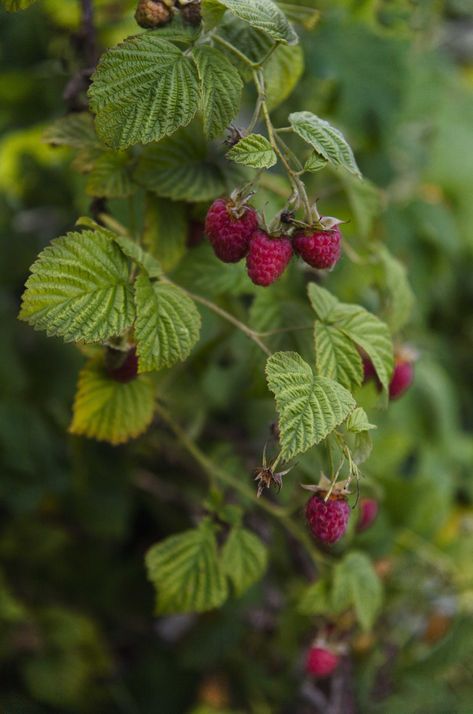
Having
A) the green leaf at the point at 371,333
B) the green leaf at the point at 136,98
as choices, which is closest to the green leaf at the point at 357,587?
the green leaf at the point at 371,333

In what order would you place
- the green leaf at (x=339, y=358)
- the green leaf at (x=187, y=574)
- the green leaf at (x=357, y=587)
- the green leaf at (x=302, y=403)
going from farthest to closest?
the green leaf at (x=357, y=587), the green leaf at (x=187, y=574), the green leaf at (x=339, y=358), the green leaf at (x=302, y=403)

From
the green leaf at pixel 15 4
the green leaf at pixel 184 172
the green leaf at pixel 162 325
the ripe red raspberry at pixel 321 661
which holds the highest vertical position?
the green leaf at pixel 15 4


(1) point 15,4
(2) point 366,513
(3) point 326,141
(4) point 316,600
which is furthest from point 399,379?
(1) point 15,4

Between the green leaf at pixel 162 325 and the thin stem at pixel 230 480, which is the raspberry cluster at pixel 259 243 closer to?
the green leaf at pixel 162 325

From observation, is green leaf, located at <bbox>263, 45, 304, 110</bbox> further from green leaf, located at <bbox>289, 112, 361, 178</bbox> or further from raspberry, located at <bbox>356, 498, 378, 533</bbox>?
raspberry, located at <bbox>356, 498, 378, 533</bbox>

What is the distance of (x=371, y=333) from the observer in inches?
27.2

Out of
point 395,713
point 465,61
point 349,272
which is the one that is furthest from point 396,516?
point 465,61

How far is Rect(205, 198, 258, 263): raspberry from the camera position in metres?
0.59

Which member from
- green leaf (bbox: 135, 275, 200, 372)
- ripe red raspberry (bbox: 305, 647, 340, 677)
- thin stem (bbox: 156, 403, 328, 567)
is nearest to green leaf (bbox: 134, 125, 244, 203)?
green leaf (bbox: 135, 275, 200, 372)

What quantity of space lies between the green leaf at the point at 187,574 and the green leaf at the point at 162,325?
24cm

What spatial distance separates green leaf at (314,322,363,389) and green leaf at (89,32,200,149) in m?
0.20

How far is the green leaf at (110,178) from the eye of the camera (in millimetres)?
700

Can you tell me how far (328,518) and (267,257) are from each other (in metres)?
0.19

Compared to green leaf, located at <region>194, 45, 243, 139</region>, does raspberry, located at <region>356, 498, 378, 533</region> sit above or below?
below
